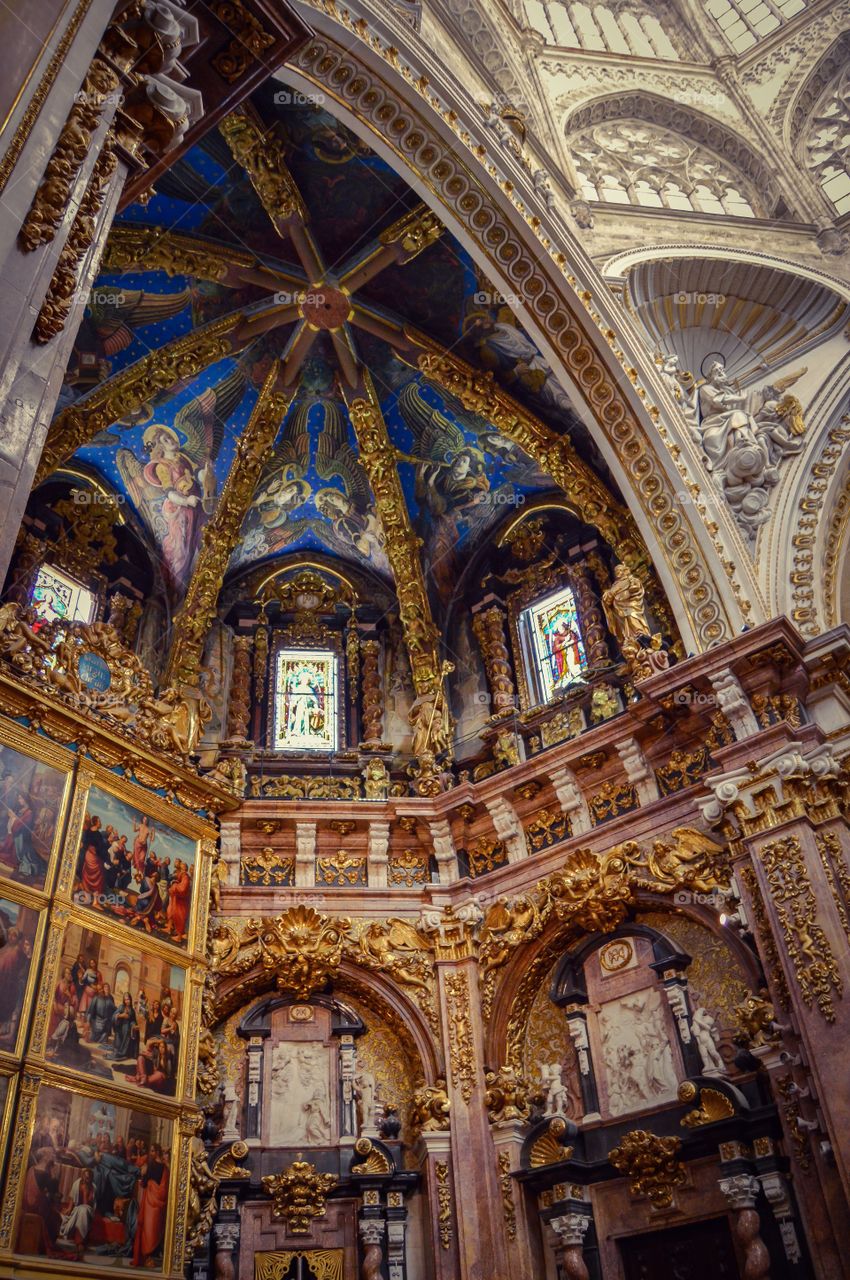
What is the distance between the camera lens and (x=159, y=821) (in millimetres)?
13977

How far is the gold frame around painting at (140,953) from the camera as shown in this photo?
11.0 metres

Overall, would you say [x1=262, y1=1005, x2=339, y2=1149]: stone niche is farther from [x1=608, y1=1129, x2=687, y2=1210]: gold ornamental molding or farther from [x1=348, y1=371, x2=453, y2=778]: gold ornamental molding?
[x1=348, y1=371, x2=453, y2=778]: gold ornamental molding

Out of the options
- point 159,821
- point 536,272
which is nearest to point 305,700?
point 159,821

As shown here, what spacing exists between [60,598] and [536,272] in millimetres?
8416

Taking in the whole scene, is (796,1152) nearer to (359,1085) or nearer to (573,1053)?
(573,1053)

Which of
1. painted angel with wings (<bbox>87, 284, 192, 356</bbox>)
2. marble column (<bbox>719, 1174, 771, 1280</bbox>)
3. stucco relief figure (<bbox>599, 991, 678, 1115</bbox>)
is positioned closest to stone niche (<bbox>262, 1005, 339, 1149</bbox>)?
stucco relief figure (<bbox>599, 991, 678, 1115</bbox>)

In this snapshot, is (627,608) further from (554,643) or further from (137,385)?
(137,385)

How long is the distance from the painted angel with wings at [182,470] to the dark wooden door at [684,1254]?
37.4ft

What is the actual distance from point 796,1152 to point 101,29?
11234 mm

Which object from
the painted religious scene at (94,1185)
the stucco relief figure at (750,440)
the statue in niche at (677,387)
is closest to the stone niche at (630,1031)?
the painted religious scene at (94,1185)

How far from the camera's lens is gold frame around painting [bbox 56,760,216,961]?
1230cm

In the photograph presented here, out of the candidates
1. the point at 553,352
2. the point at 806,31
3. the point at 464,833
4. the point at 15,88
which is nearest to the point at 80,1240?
the point at 464,833

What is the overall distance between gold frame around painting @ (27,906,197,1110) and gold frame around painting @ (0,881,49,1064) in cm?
10

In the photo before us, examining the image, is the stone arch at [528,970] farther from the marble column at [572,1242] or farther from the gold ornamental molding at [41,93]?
the gold ornamental molding at [41,93]
